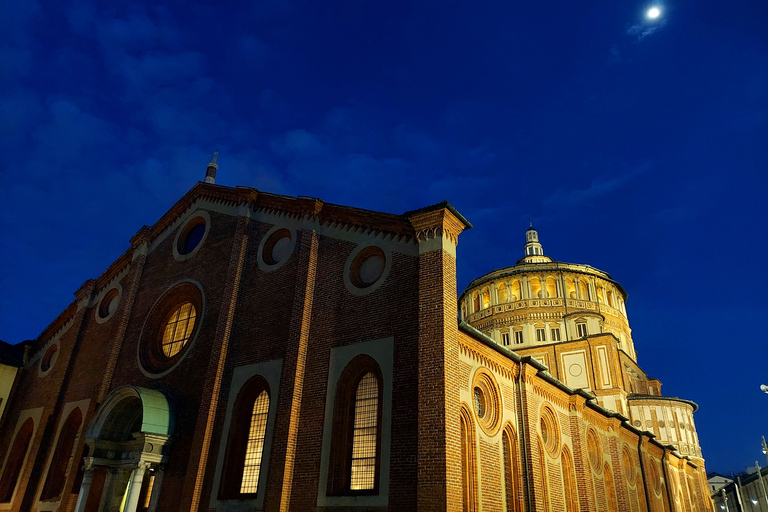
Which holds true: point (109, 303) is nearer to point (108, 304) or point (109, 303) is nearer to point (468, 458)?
point (108, 304)

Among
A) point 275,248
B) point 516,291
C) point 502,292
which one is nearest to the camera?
point 275,248

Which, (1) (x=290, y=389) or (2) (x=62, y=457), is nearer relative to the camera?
(1) (x=290, y=389)

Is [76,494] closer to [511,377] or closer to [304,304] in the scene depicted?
[304,304]

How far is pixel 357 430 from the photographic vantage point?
12.8 m

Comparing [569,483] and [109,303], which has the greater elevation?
[109,303]

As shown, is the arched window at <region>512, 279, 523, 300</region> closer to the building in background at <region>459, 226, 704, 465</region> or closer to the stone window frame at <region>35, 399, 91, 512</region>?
the building in background at <region>459, 226, 704, 465</region>

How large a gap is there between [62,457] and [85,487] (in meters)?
4.45

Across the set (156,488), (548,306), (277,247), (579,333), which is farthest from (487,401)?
(548,306)

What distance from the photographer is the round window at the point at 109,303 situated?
21.5m

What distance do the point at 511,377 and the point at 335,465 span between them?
6.59 m

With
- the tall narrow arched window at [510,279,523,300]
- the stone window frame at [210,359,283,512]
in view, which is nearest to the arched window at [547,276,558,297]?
the tall narrow arched window at [510,279,523,300]

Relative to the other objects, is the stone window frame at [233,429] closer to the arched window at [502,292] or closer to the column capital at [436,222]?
the column capital at [436,222]

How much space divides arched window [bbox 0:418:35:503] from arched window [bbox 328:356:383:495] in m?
15.1

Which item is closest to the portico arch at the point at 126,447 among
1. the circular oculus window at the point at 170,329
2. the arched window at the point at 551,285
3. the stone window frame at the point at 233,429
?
the circular oculus window at the point at 170,329
